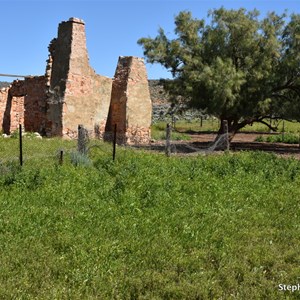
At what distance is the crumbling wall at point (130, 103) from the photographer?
19969 millimetres

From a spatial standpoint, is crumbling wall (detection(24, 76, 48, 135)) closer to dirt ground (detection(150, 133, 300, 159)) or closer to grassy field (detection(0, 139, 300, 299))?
dirt ground (detection(150, 133, 300, 159))

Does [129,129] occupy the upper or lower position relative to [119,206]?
upper

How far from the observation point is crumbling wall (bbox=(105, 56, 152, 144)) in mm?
19969

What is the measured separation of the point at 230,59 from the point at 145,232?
14.1 meters

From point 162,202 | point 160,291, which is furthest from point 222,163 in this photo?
point 160,291

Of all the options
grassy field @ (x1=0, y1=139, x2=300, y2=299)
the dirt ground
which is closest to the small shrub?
grassy field @ (x1=0, y1=139, x2=300, y2=299)

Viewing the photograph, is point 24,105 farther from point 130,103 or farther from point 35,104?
point 130,103

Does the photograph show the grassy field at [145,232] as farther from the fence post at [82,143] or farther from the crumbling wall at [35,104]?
the crumbling wall at [35,104]

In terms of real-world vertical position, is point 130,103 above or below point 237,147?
above

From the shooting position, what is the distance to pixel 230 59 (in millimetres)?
19250

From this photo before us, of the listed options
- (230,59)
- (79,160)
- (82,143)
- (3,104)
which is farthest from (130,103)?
(79,160)

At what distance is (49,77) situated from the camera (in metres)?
19.2

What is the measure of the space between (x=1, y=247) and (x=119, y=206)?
250 cm

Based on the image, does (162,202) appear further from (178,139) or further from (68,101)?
(178,139)
